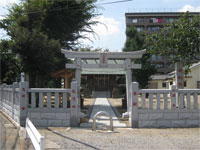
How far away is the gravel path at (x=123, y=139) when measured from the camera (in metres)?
7.05

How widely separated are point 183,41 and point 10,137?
9235mm

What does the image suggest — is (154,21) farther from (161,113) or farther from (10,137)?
(10,137)

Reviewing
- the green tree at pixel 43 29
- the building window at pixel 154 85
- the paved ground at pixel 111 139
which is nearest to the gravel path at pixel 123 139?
the paved ground at pixel 111 139

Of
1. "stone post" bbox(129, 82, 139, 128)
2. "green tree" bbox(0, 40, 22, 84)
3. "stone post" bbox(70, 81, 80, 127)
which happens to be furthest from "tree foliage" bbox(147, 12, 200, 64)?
"green tree" bbox(0, 40, 22, 84)

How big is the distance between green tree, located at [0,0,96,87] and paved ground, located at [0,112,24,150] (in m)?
4.40

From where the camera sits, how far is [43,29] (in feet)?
58.3

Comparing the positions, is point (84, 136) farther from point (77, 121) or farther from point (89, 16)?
point (89, 16)

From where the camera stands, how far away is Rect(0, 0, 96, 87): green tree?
1316 centimetres

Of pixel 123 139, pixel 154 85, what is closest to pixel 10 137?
pixel 123 139

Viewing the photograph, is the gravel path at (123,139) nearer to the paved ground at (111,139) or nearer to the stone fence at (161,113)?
the paved ground at (111,139)

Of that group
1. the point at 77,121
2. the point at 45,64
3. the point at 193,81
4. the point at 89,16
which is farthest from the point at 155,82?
the point at 77,121

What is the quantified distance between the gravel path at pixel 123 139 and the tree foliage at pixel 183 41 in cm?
450

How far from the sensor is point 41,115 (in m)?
9.98

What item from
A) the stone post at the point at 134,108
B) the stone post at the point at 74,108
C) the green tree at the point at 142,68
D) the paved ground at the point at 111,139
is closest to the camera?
the paved ground at the point at 111,139
